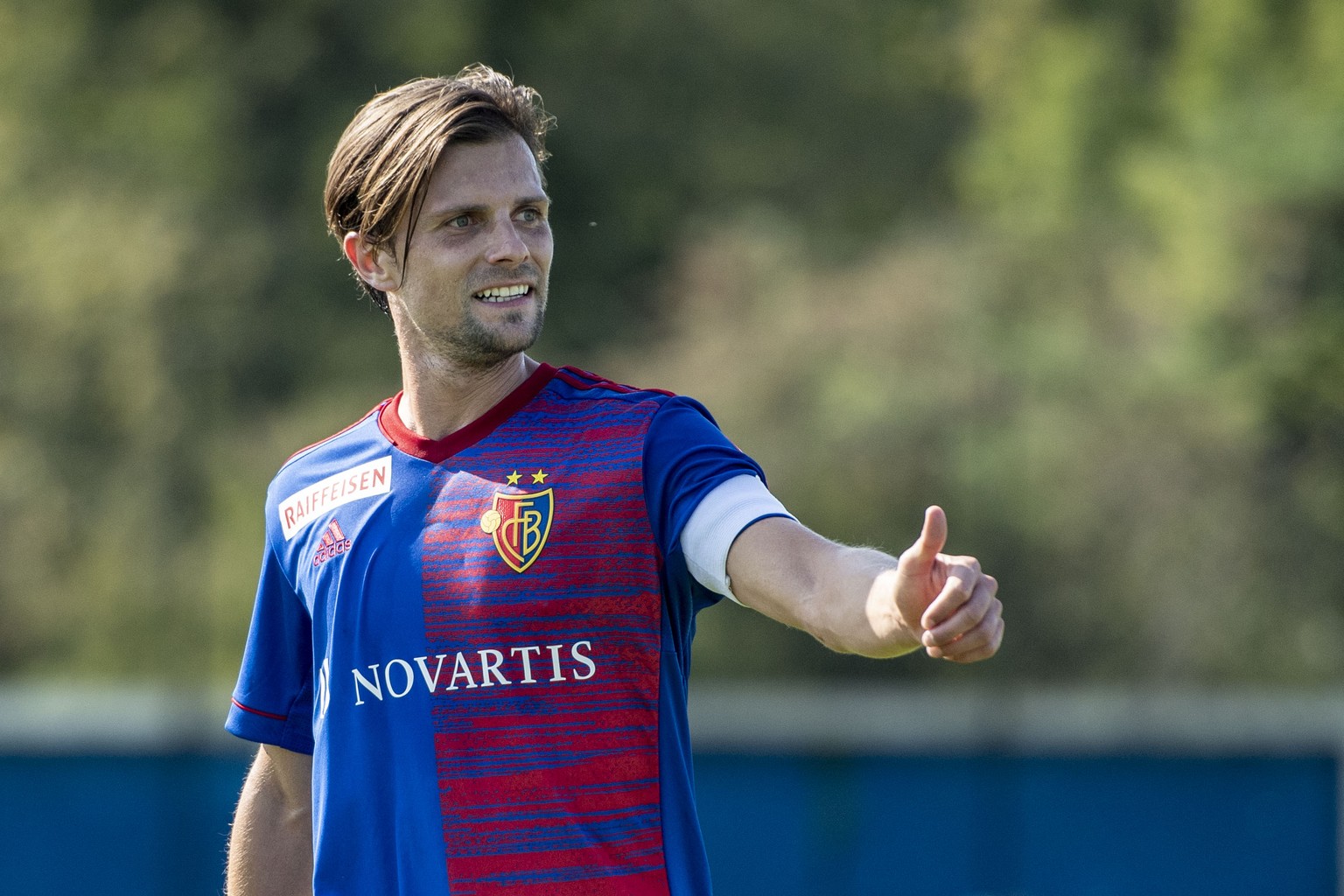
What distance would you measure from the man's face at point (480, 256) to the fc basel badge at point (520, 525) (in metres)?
0.31

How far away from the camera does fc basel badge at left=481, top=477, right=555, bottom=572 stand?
3.02 m

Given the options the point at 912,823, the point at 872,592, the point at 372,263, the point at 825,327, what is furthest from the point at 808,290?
the point at 872,592

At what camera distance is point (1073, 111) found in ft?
68.0

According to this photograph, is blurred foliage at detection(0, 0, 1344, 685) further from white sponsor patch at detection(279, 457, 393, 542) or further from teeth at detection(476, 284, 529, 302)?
teeth at detection(476, 284, 529, 302)

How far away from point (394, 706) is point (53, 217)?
17582 mm

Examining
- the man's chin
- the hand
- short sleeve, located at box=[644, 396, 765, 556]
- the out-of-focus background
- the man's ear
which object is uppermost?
the out-of-focus background

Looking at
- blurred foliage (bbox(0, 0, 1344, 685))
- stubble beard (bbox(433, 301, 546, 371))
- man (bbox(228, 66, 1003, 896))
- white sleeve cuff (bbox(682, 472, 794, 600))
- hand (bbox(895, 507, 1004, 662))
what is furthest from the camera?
blurred foliage (bbox(0, 0, 1344, 685))

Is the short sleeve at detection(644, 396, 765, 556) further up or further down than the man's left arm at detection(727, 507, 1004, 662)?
further up

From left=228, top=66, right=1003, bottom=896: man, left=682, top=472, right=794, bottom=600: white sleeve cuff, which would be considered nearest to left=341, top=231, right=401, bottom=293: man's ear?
left=228, top=66, right=1003, bottom=896: man

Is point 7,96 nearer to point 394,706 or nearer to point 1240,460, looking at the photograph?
point 1240,460

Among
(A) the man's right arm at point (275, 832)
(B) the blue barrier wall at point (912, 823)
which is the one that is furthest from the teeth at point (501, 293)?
(B) the blue barrier wall at point (912, 823)

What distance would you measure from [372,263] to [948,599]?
4.95 feet

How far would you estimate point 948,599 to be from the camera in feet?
7.88

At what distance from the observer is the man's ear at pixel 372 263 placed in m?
3.40
